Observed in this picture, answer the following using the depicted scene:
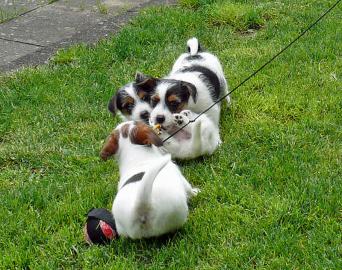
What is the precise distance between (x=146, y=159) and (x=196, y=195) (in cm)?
56

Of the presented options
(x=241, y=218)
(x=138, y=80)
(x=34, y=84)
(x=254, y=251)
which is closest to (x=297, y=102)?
(x=138, y=80)

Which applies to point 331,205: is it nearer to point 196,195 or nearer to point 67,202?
point 196,195

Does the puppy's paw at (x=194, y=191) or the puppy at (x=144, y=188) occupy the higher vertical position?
the puppy at (x=144, y=188)

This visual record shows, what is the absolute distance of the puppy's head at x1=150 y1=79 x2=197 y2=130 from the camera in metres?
4.81

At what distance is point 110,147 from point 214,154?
113cm

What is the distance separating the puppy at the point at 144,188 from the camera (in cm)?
347

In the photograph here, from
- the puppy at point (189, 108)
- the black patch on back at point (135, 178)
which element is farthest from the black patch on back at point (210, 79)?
the black patch on back at point (135, 178)

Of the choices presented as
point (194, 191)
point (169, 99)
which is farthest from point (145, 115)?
point (194, 191)

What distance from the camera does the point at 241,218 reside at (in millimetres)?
4027

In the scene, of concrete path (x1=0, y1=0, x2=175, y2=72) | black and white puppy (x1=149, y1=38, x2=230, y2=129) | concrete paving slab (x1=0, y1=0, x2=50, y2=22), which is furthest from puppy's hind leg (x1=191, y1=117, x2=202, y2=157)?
concrete paving slab (x1=0, y1=0, x2=50, y2=22)

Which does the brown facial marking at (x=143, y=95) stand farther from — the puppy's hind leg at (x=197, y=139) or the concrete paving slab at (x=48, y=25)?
the concrete paving slab at (x=48, y=25)

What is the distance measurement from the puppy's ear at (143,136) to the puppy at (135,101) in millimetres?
924

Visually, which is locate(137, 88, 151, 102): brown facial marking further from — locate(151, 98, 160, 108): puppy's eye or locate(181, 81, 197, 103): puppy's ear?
locate(181, 81, 197, 103): puppy's ear

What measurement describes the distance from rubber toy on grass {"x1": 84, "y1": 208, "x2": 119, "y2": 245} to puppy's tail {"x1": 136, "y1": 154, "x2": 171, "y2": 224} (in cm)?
36
